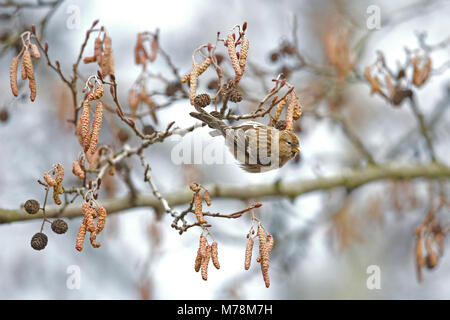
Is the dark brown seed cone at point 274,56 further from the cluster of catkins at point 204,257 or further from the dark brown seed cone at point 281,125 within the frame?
the cluster of catkins at point 204,257

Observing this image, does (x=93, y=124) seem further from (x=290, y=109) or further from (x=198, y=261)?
(x=290, y=109)

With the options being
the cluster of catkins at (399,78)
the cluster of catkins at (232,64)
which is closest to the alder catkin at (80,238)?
the cluster of catkins at (232,64)

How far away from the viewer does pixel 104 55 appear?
2529 mm

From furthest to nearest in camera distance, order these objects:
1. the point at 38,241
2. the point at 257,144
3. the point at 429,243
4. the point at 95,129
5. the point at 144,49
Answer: the point at 429,243 → the point at 144,49 → the point at 257,144 → the point at 38,241 → the point at 95,129

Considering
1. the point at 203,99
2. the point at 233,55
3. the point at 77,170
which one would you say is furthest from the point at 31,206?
the point at 233,55

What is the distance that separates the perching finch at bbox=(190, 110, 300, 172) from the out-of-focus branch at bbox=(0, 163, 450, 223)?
82 centimetres

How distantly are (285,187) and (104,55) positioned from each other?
2.17 metres

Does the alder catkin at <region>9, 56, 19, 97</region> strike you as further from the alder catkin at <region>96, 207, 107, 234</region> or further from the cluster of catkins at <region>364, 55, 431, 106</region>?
the cluster of catkins at <region>364, 55, 431, 106</region>

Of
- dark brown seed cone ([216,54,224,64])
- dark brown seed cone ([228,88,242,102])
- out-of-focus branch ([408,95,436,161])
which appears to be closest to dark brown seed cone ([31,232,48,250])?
dark brown seed cone ([228,88,242,102])

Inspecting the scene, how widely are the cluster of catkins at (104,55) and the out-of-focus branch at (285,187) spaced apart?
34.0 inches

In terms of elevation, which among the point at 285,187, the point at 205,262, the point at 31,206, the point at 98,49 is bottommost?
the point at 205,262

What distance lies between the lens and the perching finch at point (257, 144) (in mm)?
2568

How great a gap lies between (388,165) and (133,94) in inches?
106
